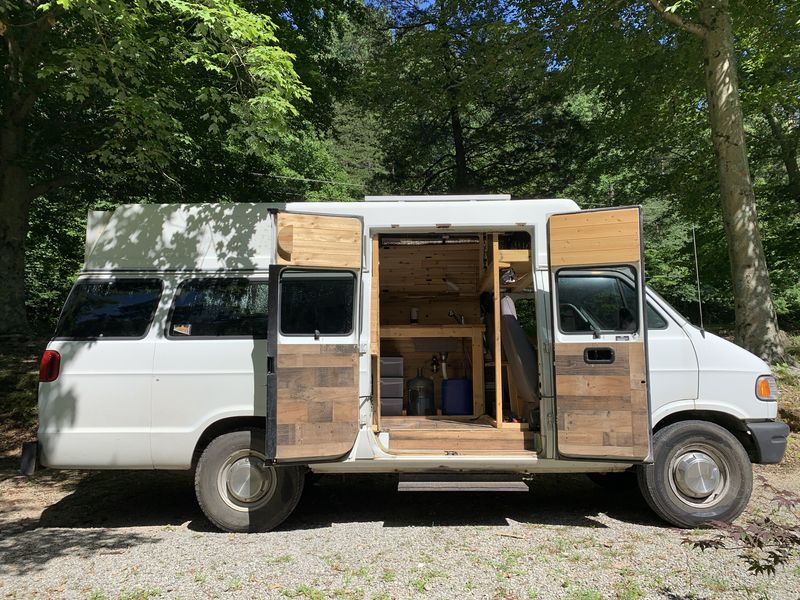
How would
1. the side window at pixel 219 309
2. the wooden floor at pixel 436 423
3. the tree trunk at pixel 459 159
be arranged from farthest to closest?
1. the tree trunk at pixel 459 159
2. the wooden floor at pixel 436 423
3. the side window at pixel 219 309

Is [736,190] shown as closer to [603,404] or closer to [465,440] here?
[603,404]

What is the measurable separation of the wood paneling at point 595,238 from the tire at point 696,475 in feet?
5.19

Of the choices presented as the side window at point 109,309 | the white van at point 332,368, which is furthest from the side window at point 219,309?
the side window at point 109,309

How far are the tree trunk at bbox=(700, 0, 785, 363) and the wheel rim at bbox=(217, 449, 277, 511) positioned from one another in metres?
7.51

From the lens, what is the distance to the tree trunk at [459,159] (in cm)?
1669

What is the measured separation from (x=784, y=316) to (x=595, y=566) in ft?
73.3

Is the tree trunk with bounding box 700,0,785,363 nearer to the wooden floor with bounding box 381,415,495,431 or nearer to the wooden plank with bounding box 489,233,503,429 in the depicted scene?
the wooden floor with bounding box 381,415,495,431

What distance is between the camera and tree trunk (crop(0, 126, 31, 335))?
10.4 meters

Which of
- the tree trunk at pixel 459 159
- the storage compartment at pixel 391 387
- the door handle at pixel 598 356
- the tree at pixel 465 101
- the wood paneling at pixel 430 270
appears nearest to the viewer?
the door handle at pixel 598 356

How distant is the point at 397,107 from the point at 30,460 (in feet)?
39.9

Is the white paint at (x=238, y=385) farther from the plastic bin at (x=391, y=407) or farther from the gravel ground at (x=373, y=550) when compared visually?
the plastic bin at (x=391, y=407)

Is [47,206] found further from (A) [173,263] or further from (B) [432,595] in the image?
(B) [432,595]

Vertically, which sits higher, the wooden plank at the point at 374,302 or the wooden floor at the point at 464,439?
the wooden plank at the point at 374,302

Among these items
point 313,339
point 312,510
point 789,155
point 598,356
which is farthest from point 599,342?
point 789,155
